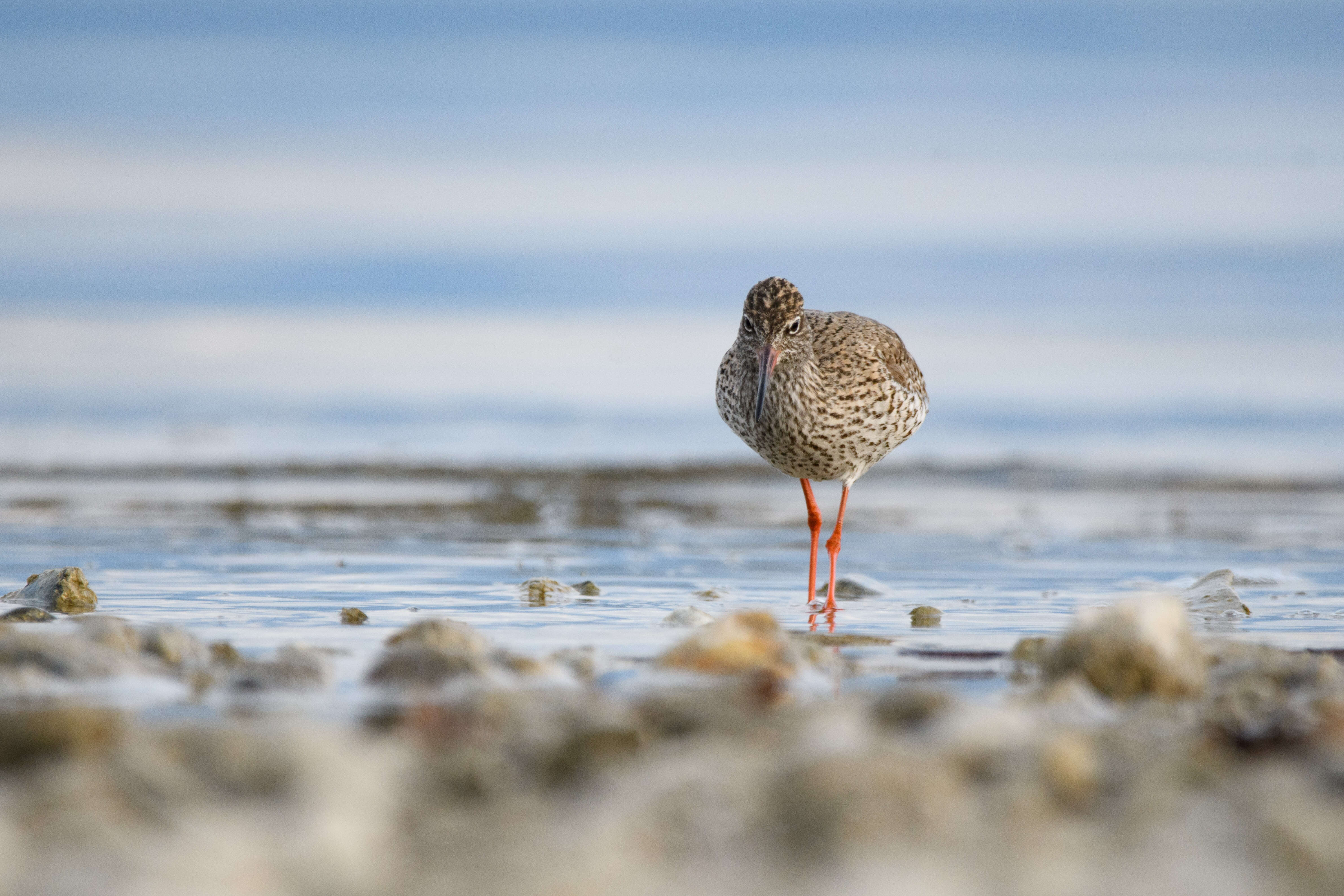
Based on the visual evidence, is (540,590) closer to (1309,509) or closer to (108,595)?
(108,595)

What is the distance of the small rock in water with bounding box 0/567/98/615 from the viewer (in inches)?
266

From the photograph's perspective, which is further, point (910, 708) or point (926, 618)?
point (926, 618)

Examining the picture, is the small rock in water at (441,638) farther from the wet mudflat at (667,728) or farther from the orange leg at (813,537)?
the orange leg at (813,537)

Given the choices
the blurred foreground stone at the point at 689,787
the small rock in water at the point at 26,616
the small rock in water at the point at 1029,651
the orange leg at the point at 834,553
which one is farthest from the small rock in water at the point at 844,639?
the small rock in water at the point at 26,616

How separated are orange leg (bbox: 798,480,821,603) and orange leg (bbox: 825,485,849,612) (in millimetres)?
90

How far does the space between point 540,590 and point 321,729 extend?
3.57 m

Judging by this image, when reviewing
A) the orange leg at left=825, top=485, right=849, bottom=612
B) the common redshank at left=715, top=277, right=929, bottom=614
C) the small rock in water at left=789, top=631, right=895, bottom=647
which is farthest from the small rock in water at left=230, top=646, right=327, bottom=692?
the common redshank at left=715, top=277, right=929, bottom=614

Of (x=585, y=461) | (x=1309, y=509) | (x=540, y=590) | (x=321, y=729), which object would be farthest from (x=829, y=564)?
(x=585, y=461)

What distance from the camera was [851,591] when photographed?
835cm

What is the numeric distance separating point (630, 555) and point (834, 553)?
6.54 feet

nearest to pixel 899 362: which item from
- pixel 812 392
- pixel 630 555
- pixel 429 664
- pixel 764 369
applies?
pixel 812 392

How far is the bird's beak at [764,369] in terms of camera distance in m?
7.88

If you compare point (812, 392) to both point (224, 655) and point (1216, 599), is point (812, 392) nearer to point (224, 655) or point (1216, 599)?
point (1216, 599)

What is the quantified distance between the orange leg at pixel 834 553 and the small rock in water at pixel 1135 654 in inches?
104
